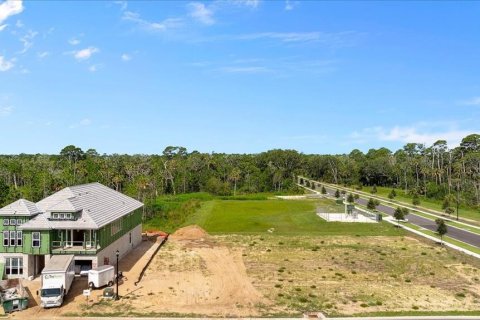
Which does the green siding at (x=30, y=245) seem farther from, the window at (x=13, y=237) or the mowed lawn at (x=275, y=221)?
the mowed lawn at (x=275, y=221)

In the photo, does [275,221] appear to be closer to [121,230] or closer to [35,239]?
[121,230]

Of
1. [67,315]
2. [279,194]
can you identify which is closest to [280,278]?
[67,315]

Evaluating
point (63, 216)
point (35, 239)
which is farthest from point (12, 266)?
point (63, 216)

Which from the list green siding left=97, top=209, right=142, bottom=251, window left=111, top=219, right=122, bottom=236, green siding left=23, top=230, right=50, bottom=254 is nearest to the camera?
green siding left=23, top=230, right=50, bottom=254

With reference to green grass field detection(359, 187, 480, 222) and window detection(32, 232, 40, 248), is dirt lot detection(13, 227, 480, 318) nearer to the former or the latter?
window detection(32, 232, 40, 248)

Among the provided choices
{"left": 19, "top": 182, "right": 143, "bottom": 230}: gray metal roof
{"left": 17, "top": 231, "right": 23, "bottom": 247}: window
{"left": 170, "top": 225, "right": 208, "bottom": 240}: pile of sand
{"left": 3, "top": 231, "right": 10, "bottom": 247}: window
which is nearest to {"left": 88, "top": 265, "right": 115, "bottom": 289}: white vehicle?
{"left": 19, "top": 182, "right": 143, "bottom": 230}: gray metal roof

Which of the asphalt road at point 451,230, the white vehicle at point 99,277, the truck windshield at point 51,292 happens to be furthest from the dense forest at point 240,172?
Answer: the truck windshield at point 51,292
